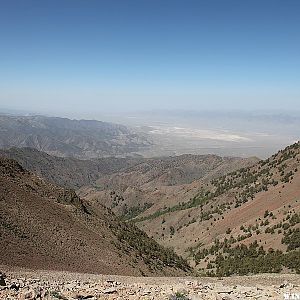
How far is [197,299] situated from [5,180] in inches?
1118

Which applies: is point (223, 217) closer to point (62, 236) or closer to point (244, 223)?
point (244, 223)

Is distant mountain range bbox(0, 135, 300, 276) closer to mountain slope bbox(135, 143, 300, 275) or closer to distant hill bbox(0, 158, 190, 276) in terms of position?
mountain slope bbox(135, 143, 300, 275)

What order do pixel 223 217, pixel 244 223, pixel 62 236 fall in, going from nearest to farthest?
pixel 62 236, pixel 244 223, pixel 223 217

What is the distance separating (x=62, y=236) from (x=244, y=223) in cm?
3570

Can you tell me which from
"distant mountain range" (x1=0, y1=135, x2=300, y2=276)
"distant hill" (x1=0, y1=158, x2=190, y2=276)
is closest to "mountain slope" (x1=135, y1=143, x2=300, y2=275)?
"distant mountain range" (x1=0, y1=135, x2=300, y2=276)

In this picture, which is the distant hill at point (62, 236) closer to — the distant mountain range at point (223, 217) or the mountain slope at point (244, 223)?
the distant mountain range at point (223, 217)

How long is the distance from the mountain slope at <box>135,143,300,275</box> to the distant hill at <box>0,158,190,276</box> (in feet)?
28.5

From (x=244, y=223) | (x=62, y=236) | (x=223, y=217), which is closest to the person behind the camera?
(x=62, y=236)

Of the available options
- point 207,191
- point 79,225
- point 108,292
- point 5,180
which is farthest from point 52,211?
point 207,191

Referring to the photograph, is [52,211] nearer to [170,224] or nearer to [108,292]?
[108,292]

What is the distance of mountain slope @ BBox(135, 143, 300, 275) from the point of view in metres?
41.8

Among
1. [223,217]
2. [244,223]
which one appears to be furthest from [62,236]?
[223,217]

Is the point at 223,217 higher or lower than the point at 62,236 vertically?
lower

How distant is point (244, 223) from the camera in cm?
6069
